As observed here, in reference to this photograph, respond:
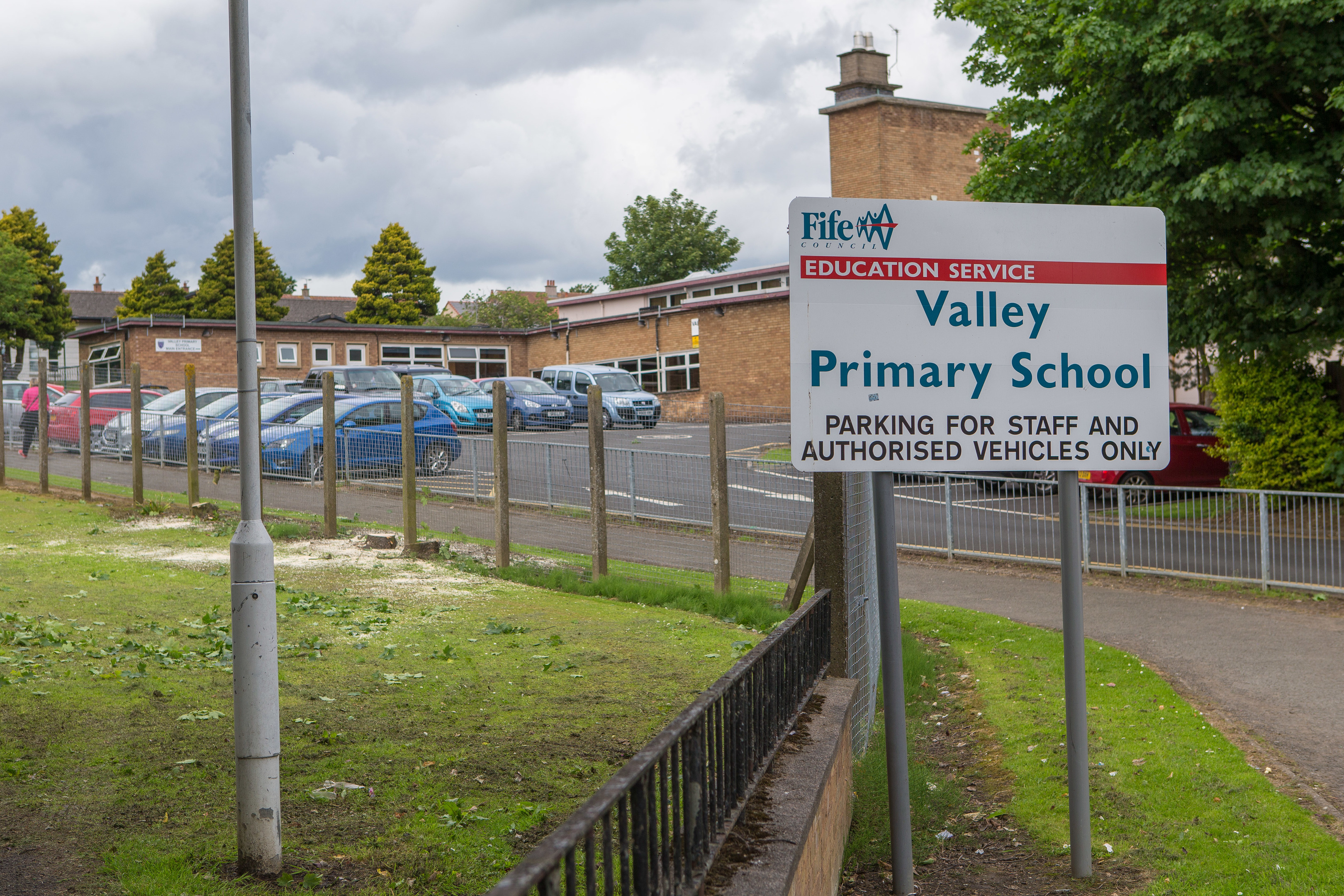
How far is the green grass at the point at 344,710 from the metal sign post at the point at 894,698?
4.29ft

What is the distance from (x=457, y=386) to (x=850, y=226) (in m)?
29.9

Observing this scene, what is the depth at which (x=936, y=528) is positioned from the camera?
14.6 meters

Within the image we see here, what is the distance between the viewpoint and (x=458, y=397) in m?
30.2

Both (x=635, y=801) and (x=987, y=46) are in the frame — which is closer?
(x=635, y=801)

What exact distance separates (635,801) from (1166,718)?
563 cm

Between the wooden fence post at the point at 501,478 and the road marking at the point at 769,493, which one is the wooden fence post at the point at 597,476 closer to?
the wooden fence post at the point at 501,478

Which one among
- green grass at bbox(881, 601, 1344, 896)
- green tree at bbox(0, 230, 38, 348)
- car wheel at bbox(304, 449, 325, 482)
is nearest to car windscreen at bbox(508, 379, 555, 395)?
car wheel at bbox(304, 449, 325, 482)

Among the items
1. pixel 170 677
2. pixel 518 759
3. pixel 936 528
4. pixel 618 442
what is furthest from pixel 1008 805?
pixel 618 442

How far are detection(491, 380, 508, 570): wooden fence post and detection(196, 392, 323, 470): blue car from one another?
7484mm

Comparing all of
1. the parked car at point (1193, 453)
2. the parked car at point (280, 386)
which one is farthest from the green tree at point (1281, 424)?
the parked car at point (280, 386)

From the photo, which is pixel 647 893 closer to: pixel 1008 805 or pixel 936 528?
pixel 1008 805

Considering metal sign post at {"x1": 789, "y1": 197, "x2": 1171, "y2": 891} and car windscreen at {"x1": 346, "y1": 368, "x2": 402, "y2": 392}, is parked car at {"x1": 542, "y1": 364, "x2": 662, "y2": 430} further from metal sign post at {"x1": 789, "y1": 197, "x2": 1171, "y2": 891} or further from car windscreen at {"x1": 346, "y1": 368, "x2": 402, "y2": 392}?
metal sign post at {"x1": 789, "y1": 197, "x2": 1171, "y2": 891}

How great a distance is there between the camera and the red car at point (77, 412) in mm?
21672

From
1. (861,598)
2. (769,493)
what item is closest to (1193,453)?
(769,493)
